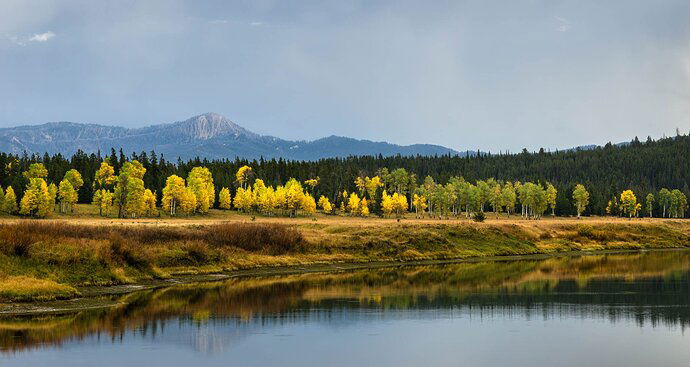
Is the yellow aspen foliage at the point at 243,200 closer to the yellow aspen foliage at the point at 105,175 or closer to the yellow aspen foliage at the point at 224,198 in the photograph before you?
the yellow aspen foliage at the point at 224,198

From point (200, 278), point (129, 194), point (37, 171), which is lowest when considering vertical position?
point (200, 278)

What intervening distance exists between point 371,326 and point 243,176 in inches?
6142

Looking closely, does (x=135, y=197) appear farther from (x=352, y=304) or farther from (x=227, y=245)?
(x=352, y=304)

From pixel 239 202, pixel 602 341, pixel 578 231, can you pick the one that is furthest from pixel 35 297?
pixel 239 202

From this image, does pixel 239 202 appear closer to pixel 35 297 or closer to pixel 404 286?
pixel 404 286

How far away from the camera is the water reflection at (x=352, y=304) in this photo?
37594 millimetres

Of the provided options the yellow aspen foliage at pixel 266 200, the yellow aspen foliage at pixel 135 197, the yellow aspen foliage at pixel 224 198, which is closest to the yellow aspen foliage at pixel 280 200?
the yellow aspen foliage at pixel 266 200

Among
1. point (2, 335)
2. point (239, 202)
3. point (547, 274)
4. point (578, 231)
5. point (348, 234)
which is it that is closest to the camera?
point (2, 335)

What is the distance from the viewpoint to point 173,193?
5832 inches

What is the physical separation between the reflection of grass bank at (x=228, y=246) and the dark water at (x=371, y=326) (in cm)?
497

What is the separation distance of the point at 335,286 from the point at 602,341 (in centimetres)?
2726

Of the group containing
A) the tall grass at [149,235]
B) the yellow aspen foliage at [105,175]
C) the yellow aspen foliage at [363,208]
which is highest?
the yellow aspen foliage at [105,175]

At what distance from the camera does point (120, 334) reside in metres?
36.9

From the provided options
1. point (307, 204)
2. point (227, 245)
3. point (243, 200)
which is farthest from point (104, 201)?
point (227, 245)
